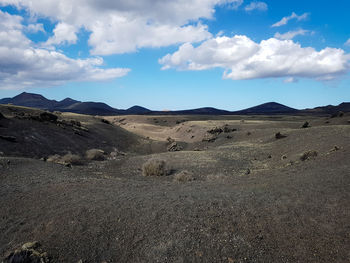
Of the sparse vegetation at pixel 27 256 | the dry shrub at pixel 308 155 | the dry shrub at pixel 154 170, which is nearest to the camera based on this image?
the sparse vegetation at pixel 27 256

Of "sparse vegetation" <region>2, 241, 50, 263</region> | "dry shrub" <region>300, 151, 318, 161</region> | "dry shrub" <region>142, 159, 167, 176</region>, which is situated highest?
"dry shrub" <region>300, 151, 318, 161</region>

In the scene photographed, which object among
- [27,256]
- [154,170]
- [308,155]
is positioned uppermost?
[308,155]

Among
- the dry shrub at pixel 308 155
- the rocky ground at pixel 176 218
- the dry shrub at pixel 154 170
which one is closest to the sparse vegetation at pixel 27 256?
the rocky ground at pixel 176 218

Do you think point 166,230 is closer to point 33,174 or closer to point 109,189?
point 109,189

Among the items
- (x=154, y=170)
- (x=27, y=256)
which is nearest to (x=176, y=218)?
(x=27, y=256)

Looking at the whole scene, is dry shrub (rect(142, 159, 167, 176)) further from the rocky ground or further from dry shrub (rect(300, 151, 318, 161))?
dry shrub (rect(300, 151, 318, 161))

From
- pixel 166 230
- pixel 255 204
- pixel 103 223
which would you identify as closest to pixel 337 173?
pixel 255 204

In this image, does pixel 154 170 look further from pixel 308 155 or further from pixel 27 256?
pixel 27 256

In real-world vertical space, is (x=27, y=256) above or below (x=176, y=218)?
below

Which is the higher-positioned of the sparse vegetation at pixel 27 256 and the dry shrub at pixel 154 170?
the sparse vegetation at pixel 27 256

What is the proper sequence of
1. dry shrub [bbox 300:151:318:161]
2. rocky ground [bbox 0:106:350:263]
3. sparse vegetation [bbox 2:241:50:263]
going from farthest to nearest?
1. dry shrub [bbox 300:151:318:161]
2. rocky ground [bbox 0:106:350:263]
3. sparse vegetation [bbox 2:241:50:263]

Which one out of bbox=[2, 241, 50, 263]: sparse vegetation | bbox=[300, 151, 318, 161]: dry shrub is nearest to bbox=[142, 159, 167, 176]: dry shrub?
bbox=[300, 151, 318, 161]: dry shrub

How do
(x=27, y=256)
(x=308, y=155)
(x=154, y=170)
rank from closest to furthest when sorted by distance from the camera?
(x=27, y=256)
(x=154, y=170)
(x=308, y=155)

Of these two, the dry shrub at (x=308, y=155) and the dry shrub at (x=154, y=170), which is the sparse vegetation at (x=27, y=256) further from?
the dry shrub at (x=308, y=155)
